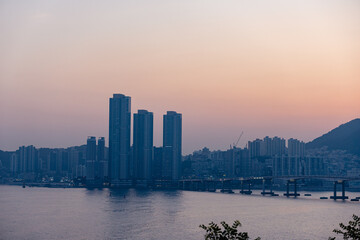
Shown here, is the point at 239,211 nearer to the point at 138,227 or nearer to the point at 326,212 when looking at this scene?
the point at 326,212

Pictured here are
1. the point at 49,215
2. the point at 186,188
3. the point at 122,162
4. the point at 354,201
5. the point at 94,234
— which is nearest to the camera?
the point at 94,234

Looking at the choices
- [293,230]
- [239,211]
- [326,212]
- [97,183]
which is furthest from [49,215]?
[97,183]

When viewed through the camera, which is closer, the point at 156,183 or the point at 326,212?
the point at 326,212

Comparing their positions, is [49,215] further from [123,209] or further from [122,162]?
[122,162]

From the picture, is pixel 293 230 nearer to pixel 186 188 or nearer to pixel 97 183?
pixel 186 188

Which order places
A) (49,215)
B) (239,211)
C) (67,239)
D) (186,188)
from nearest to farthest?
(67,239) < (49,215) < (239,211) < (186,188)

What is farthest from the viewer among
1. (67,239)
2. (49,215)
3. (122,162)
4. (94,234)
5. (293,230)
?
(122,162)

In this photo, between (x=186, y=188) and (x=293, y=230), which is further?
(x=186, y=188)

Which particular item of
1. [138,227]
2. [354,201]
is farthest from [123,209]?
[354,201]

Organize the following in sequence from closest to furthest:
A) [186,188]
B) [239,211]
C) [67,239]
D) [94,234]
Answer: [67,239]
[94,234]
[239,211]
[186,188]
